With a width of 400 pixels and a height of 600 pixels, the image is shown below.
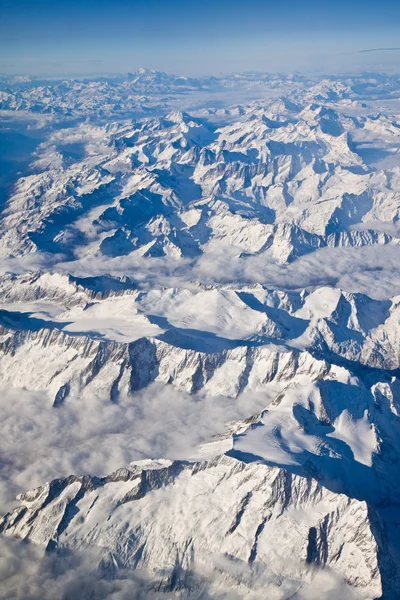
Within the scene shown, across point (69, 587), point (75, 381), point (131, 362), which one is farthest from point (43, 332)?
point (69, 587)

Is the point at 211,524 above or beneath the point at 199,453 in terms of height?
beneath

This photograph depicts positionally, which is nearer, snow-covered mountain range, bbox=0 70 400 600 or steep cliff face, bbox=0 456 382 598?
steep cliff face, bbox=0 456 382 598

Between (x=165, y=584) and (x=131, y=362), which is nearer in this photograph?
(x=165, y=584)

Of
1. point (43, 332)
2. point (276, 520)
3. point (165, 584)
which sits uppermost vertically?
point (43, 332)

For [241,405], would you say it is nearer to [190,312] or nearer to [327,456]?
[327,456]

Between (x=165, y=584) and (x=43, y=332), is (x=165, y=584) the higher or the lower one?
the lower one

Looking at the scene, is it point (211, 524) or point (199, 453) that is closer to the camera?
point (211, 524)

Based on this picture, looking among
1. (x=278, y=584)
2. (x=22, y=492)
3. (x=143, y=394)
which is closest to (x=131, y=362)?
(x=143, y=394)

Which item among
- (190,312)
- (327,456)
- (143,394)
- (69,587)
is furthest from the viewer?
(190,312)

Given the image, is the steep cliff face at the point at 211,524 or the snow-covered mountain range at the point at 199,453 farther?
the snow-covered mountain range at the point at 199,453

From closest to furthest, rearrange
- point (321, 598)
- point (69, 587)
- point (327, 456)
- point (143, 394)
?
point (321, 598)
point (69, 587)
point (327, 456)
point (143, 394)
